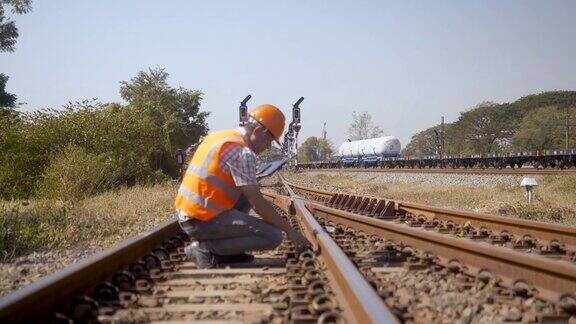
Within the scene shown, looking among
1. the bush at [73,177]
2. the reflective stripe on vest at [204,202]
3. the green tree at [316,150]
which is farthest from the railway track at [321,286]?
the green tree at [316,150]

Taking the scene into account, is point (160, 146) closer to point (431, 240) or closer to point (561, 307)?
point (431, 240)

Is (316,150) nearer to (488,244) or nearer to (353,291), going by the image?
(488,244)

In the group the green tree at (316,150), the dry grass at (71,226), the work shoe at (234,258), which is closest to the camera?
the work shoe at (234,258)

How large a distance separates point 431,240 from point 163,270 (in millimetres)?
2282

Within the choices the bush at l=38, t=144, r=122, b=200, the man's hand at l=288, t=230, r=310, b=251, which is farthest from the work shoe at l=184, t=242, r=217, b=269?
the bush at l=38, t=144, r=122, b=200

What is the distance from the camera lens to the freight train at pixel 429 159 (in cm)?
3122

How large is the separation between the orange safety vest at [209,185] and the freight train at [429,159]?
1129 inches

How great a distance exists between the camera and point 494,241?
17.6ft

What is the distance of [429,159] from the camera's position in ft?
142

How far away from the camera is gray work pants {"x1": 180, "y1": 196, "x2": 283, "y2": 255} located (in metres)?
4.26

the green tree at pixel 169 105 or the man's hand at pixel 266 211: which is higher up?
the green tree at pixel 169 105

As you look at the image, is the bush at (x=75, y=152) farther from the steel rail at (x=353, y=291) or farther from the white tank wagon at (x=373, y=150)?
the white tank wagon at (x=373, y=150)

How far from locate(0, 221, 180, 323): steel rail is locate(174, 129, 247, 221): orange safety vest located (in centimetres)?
62

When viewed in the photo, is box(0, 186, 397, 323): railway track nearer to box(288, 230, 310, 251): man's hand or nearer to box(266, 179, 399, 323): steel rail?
box(266, 179, 399, 323): steel rail
